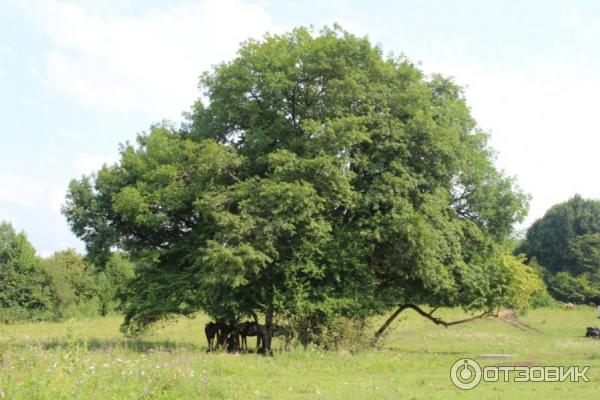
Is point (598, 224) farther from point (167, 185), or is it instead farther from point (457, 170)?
point (167, 185)

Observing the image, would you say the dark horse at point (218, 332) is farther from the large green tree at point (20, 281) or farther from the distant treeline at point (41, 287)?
the large green tree at point (20, 281)

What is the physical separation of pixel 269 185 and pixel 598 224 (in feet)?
255

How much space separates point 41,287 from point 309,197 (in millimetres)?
52368

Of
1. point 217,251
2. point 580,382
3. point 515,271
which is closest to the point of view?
point 580,382

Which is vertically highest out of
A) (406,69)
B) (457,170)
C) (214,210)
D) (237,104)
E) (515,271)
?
(406,69)

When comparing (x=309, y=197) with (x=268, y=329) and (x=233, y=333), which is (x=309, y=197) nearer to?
(x=268, y=329)

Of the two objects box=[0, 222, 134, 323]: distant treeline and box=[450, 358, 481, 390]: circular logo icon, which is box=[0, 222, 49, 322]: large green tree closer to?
box=[0, 222, 134, 323]: distant treeline

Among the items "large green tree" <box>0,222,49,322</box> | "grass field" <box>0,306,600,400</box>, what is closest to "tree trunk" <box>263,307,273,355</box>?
"grass field" <box>0,306,600,400</box>

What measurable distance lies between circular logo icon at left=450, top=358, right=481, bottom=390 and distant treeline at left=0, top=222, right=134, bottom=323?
50.9m

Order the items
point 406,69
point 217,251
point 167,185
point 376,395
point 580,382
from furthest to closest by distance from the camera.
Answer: point 406,69 → point 167,185 → point 217,251 → point 580,382 → point 376,395

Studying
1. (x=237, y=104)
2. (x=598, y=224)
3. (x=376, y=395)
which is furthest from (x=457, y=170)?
(x=598, y=224)

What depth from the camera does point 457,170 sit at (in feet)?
79.4

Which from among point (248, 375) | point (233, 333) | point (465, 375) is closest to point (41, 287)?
point (233, 333)

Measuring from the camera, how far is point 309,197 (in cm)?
2058
